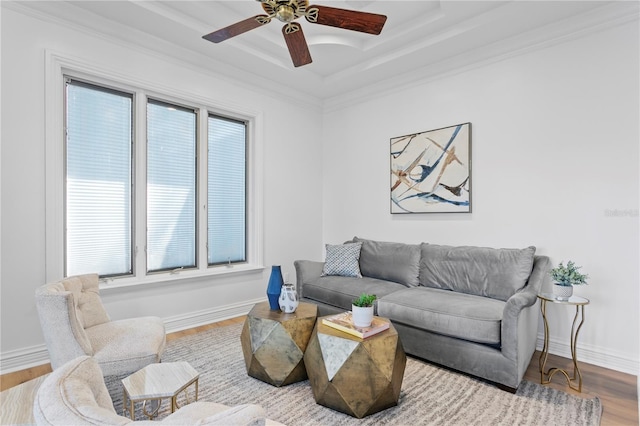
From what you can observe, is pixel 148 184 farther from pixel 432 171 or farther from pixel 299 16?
pixel 432 171

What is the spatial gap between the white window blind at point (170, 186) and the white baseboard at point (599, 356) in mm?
3760

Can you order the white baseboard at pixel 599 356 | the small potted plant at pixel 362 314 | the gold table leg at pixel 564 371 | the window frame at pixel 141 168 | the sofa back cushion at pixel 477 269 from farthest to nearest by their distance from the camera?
the sofa back cushion at pixel 477 269 → the window frame at pixel 141 168 → the white baseboard at pixel 599 356 → the gold table leg at pixel 564 371 → the small potted plant at pixel 362 314

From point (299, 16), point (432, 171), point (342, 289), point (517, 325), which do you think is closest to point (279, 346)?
point (342, 289)

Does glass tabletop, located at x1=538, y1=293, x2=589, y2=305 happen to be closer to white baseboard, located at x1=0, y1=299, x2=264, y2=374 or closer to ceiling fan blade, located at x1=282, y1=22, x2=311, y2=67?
ceiling fan blade, located at x1=282, y1=22, x2=311, y2=67

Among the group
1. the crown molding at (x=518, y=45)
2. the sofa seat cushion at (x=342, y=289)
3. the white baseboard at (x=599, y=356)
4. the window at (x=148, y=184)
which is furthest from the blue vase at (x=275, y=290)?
the crown molding at (x=518, y=45)

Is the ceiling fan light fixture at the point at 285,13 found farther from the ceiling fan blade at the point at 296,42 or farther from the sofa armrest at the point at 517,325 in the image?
the sofa armrest at the point at 517,325

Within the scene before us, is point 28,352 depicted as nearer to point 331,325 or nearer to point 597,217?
point 331,325

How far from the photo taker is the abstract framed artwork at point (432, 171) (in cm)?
371

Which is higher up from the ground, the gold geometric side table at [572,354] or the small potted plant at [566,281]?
the small potted plant at [566,281]

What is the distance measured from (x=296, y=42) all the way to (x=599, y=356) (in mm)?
3532

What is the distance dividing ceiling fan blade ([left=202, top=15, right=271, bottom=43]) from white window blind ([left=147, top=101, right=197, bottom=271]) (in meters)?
1.51

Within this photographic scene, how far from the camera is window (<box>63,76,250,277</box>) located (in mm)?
3170

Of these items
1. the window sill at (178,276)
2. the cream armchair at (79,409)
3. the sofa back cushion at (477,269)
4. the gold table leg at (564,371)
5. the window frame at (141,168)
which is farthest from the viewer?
the window sill at (178,276)

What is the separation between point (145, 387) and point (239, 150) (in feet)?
10.5
